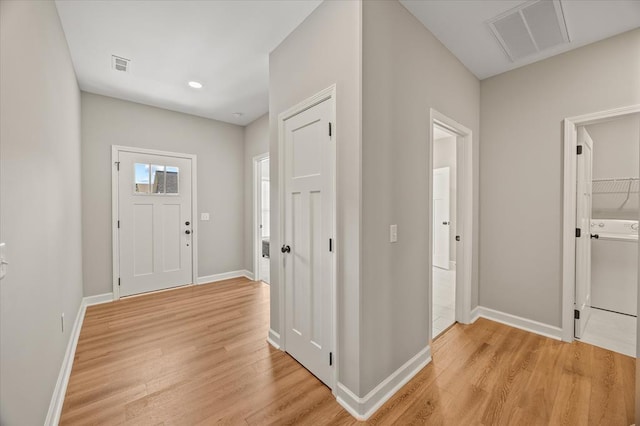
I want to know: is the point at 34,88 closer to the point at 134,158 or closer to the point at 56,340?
the point at 56,340

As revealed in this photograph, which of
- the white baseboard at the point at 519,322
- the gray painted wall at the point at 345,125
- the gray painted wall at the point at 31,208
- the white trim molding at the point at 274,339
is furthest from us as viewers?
the white baseboard at the point at 519,322

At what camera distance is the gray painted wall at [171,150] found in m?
3.54

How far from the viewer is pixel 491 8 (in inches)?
80.0

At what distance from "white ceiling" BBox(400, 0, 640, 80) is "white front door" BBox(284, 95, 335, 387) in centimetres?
121

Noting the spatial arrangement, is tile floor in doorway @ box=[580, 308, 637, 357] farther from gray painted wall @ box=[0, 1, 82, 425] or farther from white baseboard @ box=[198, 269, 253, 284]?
white baseboard @ box=[198, 269, 253, 284]

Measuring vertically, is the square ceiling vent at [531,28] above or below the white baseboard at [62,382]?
above

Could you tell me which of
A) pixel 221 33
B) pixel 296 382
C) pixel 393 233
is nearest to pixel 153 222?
pixel 221 33

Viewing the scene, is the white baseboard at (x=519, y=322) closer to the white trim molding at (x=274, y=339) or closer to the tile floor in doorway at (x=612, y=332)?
the tile floor in doorway at (x=612, y=332)

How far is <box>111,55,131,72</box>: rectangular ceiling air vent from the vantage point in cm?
271

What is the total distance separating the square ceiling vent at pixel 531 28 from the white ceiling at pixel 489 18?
48mm

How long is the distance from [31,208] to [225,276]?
3587mm

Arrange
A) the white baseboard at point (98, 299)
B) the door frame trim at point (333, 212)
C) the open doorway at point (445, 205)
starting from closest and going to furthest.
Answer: the door frame trim at point (333, 212) → the white baseboard at point (98, 299) → the open doorway at point (445, 205)

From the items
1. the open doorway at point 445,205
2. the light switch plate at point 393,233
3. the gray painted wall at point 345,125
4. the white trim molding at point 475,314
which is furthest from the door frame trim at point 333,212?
the open doorway at point 445,205

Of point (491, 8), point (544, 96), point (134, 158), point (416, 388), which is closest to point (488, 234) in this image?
point (544, 96)
